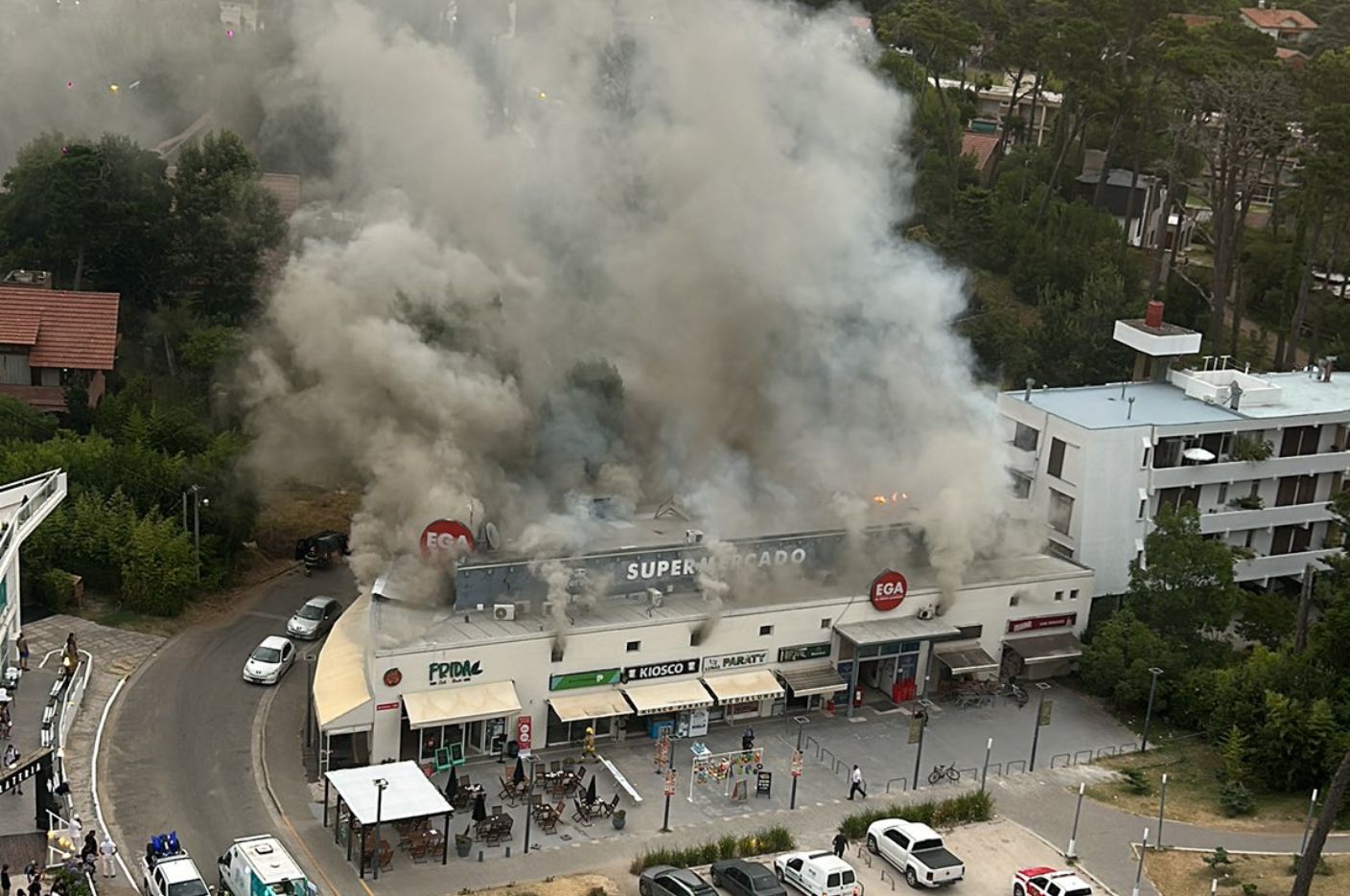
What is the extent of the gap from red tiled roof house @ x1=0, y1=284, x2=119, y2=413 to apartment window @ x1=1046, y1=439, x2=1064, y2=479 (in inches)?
1373

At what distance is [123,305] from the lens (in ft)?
221

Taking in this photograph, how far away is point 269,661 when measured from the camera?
4603 cm

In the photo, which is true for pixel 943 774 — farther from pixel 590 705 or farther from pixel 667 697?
pixel 590 705

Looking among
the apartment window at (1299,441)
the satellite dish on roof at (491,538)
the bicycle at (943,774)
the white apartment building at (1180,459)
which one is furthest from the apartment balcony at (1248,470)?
the satellite dish on roof at (491,538)

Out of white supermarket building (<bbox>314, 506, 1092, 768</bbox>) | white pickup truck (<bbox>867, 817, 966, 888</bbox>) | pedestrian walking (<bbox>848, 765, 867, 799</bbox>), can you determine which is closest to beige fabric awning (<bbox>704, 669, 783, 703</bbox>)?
white supermarket building (<bbox>314, 506, 1092, 768</bbox>)

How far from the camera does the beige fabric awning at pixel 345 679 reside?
3972 cm

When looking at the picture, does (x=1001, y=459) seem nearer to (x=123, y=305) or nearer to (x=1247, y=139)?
(x=1247, y=139)

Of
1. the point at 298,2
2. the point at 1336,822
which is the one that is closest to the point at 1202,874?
the point at 1336,822

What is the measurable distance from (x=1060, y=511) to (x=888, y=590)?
1030 cm

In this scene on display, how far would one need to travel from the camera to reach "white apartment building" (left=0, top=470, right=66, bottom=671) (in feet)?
136

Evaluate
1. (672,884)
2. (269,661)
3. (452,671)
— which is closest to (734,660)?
(452,671)

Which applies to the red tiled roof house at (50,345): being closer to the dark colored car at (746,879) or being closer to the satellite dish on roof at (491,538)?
the satellite dish on roof at (491,538)

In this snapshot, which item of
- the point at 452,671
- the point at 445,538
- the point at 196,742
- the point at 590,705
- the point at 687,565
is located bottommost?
the point at 196,742

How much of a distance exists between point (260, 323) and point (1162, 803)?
39.8 metres
